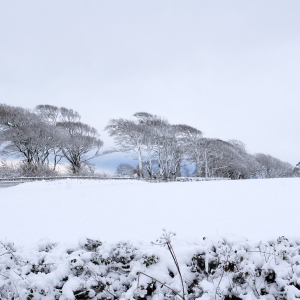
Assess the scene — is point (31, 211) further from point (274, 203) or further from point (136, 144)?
point (136, 144)

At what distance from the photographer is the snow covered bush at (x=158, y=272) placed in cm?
229

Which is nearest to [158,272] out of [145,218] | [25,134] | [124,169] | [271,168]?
[145,218]

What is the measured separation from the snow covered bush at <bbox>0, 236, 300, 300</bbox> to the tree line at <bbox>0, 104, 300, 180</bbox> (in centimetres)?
1835

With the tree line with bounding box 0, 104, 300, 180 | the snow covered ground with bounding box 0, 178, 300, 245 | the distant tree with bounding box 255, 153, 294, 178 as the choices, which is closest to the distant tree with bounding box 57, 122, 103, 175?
the tree line with bounding box 0, 104, 300, 180

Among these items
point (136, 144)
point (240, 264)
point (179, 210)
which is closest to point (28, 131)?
point (136, 144)

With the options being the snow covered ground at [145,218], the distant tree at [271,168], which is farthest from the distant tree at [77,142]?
the distant tree at [271,168]

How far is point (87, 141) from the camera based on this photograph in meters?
27.1

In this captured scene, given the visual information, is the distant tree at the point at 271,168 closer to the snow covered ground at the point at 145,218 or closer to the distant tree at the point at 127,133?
the distant tree at the point at 127,133

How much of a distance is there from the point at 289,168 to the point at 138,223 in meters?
47.5

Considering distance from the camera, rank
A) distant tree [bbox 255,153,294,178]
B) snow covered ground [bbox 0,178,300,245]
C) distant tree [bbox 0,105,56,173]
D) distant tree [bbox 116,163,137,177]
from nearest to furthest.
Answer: snow covered ground [bbox 0,178,300,245] < distant tree [bbox 0,105,56,173] < distant tree [bbox 116,163,137,177] < distant tree [bbox 255,153,294,178]

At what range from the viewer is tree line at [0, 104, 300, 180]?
882 inches

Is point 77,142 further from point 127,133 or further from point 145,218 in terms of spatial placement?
point 145,218

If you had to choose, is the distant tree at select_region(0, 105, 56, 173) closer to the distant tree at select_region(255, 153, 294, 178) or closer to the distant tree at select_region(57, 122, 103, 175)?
the distant tree at select_region(57, 122, 103, 175)

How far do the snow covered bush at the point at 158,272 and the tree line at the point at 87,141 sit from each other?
18349mm
